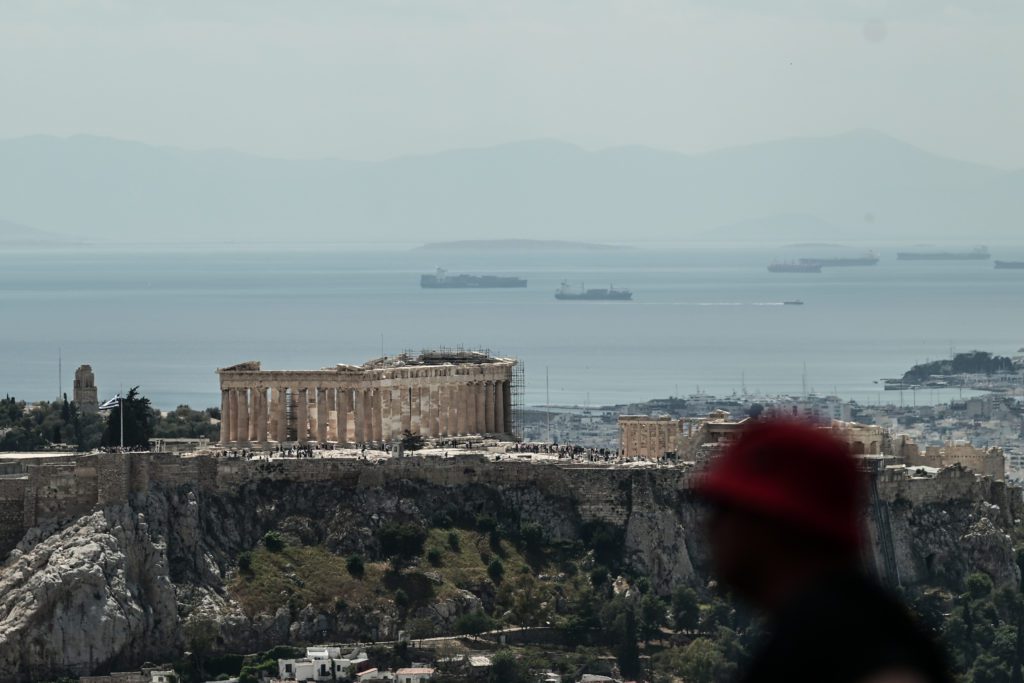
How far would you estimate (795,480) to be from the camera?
5586mm

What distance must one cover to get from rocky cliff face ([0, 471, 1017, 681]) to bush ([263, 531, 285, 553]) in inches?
21.3

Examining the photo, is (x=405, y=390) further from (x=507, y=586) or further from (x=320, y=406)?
(x=507, y=586)

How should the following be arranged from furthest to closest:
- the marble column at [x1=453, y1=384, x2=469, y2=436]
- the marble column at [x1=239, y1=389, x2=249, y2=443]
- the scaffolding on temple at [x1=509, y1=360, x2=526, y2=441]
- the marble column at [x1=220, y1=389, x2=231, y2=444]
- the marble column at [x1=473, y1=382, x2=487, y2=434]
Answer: the scaffolding on temple at [x1=509, y1=360, x2=526, y2=441] < the marble column at [x1=473, y1=382, x2=487, y2=434] < the marble column at [x1=453, y1=384, x2=469, y2=436] < the marble column at [x1=239, y1=389, x2=249, y2=443] < the marble column at [x1=220, y1=389, x2=231, y2=444]

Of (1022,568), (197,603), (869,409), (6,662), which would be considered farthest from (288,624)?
(869,409)

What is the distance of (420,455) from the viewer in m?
84.5

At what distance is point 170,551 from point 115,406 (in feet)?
47.2

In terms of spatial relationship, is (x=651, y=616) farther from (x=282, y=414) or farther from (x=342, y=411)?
(x=282, y=414)

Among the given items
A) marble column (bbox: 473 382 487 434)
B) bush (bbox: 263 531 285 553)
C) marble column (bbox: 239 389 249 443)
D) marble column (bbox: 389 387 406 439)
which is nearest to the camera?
bush (bbox: 263 531 285 553)

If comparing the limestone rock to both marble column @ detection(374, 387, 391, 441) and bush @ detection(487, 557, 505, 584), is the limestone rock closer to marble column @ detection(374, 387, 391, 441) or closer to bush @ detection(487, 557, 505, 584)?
bush @ detection(487, 557, 505, 584)

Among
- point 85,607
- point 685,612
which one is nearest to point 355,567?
point 85,607

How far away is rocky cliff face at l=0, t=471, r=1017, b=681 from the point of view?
236 ft

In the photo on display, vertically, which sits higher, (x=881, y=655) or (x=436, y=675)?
(x=881, y=655)

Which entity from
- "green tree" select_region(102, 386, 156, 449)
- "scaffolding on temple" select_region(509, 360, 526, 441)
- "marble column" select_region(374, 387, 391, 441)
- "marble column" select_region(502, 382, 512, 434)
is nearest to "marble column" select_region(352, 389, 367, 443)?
"marble column" select_region(374, 387, 391, 441)

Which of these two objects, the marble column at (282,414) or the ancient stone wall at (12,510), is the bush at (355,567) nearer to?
the ancient stone wall at (12,510)
